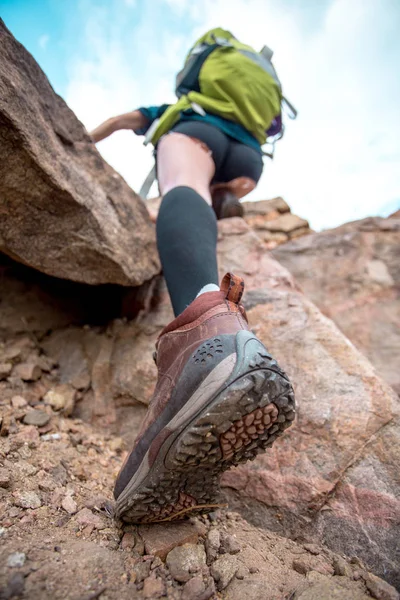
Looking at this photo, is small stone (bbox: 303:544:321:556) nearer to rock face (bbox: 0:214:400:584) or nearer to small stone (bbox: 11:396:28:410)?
rock face (bbox: 0:214:400:584)

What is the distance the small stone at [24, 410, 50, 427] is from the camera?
1030 mm

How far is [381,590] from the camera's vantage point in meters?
0.66

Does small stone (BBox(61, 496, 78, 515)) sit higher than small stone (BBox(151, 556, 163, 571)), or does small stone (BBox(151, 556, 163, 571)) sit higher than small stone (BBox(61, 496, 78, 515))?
small stone (BBox(61, 496, 78, 515))

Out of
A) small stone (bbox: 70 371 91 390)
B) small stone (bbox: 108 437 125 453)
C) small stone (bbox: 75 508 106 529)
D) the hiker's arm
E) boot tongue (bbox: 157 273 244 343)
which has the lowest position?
small stone (bbox: 75 508 106 529)

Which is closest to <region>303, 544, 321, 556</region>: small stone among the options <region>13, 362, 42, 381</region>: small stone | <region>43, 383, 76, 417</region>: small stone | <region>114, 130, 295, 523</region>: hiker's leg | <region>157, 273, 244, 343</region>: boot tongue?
<region>114, 130, 295, 523</region>: hiker's leg

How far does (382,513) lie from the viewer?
832 millimetres

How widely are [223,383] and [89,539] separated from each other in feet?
1.29

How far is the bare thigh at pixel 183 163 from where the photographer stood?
4.18 feet

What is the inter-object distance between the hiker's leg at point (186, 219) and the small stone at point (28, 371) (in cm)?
61

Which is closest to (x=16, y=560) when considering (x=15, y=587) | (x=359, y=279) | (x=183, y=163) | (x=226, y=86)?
(x=15, y=587)

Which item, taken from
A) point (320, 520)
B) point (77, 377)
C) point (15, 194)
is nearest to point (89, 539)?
point (320, 520)

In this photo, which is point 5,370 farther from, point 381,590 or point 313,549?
point 381,590

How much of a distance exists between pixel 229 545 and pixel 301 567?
0.15 m

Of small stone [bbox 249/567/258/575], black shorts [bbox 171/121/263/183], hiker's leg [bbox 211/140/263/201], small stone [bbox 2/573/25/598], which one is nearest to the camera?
small stone [bbox 2/573/25/598]
